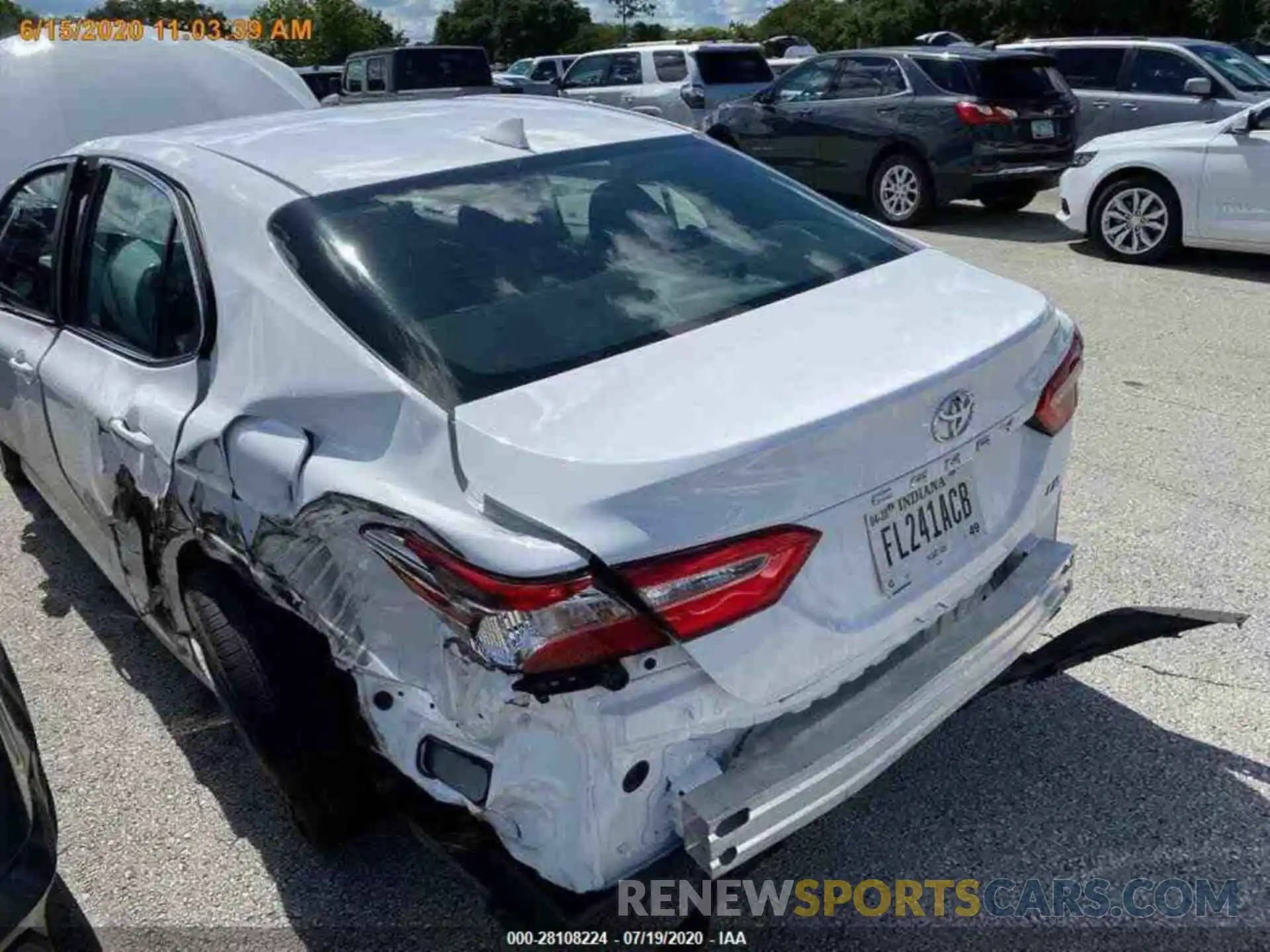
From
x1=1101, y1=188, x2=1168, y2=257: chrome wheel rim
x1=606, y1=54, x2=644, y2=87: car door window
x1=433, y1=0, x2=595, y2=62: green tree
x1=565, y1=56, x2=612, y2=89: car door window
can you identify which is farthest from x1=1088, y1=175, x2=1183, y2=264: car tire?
x1=433, y1=0, x2=595, y2=62: green tree

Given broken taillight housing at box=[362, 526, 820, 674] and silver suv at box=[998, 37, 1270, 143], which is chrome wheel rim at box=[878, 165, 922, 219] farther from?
broken taillight housing at box=[362, 526, 820, 674]

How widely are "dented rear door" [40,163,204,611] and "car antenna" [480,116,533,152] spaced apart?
0.82 metres

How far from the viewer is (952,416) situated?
223 cm

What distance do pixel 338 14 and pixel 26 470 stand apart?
1833 inches

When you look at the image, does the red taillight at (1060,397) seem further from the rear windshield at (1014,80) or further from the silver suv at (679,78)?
the silver suv at (679,78)

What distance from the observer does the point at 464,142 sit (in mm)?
2924

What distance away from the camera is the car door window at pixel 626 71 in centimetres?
1602

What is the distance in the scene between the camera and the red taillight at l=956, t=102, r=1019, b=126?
10.2 meters

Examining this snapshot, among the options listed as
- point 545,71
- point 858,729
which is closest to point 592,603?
point 858,729

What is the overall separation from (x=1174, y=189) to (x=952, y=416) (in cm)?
765

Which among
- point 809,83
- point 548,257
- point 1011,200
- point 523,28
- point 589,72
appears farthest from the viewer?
point 523,28

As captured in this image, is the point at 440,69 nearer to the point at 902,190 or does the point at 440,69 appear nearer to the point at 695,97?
the point at 695,97

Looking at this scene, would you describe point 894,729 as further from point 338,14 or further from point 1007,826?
point 338,14

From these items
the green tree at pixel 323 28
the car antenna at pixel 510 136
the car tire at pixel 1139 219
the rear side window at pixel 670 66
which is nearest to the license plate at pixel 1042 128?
the car tire at pixel 1139 219
